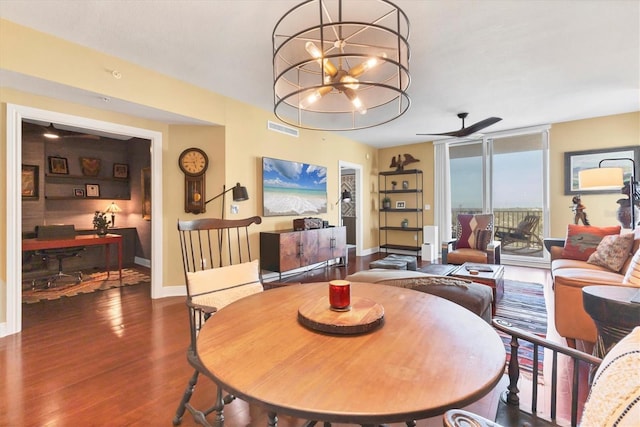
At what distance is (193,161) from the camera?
397 centimetres

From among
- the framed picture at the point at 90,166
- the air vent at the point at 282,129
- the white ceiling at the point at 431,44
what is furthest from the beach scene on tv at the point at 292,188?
the framed picture at the point at 90,166

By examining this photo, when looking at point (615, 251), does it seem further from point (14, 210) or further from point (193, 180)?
point (14, 210)

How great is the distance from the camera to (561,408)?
1659mm

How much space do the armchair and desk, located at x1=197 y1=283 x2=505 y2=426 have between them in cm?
344

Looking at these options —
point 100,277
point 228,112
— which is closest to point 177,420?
point 228,112

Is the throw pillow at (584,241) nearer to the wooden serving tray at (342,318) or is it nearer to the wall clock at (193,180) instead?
the wooden serving tray at (342,318)

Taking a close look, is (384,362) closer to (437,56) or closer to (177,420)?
(177,420)

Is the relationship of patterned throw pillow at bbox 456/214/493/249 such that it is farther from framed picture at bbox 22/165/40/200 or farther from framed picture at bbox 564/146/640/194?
framed picture at bbox 22/165/40/200

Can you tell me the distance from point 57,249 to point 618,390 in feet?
20.1

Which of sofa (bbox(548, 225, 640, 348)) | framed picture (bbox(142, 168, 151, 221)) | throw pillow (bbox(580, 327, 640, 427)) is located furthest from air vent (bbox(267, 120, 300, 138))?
throw pillow (bbox(580, 327, 640, 427))

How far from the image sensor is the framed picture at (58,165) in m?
5.09

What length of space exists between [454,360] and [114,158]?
695 centimetres

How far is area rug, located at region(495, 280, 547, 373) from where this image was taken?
7.54ft

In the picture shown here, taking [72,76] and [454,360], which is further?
[72,76]
